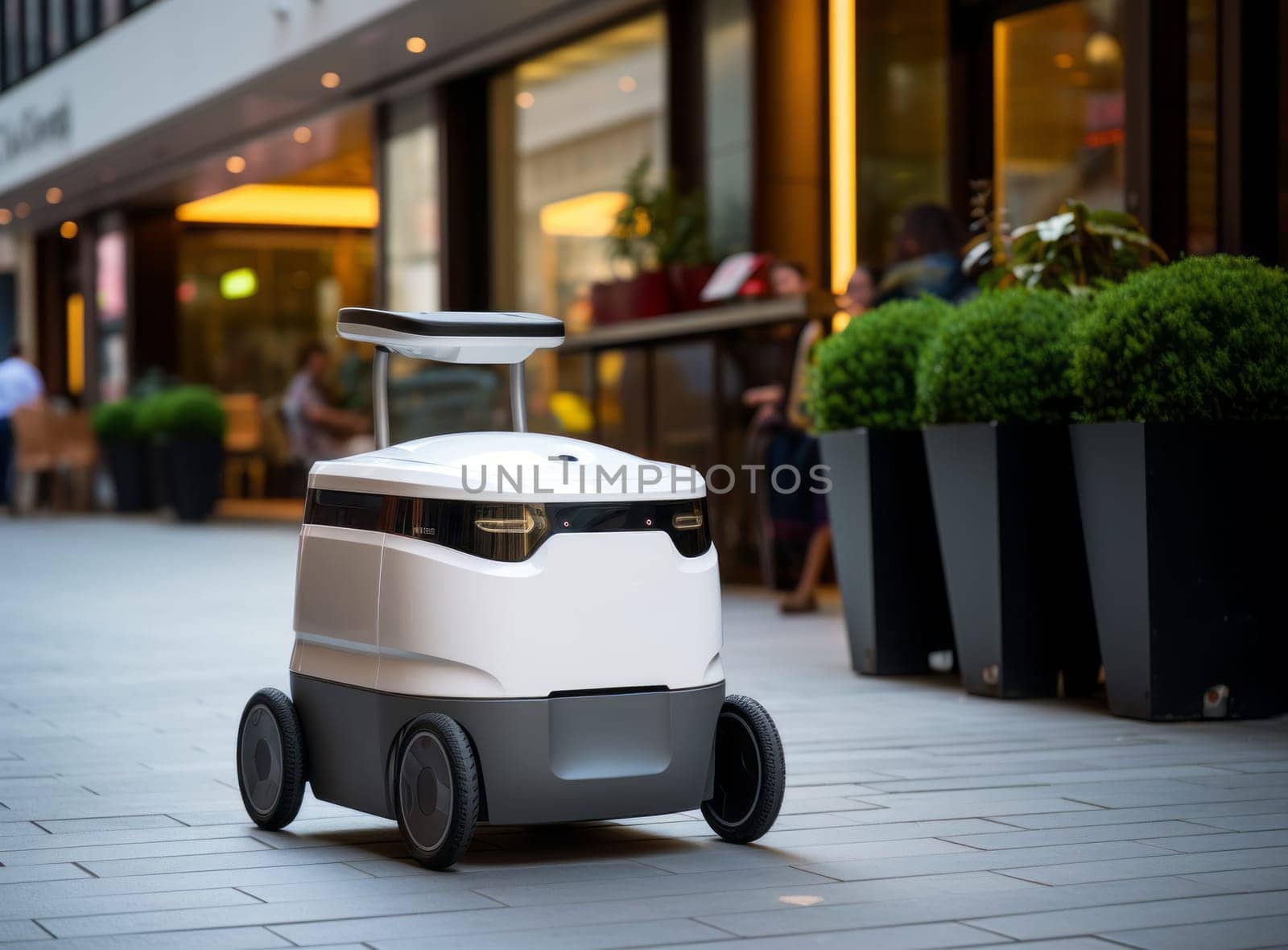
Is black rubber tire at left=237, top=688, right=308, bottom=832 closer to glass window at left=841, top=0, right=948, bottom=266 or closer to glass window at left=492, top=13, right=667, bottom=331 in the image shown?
glass window at left=841, top=0, right=948, bottom=266

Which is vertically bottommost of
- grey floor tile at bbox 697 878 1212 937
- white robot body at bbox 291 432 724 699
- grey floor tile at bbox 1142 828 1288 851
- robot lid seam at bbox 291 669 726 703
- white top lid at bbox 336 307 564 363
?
grey floor tile at bbox 1142 828 1288 851

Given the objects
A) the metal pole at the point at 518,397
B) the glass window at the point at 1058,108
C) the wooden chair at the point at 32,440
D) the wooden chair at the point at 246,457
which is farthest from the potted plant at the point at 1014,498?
the wooden chair at the point at 246,457

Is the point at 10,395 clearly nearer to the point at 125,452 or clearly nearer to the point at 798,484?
the point at 125,452

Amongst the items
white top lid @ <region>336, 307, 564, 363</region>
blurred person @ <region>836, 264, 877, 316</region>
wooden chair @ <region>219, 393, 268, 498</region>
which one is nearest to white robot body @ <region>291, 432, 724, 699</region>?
white top lid @ <region>336, 307, 564, 363</region>

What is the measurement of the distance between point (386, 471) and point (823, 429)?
3681 mm

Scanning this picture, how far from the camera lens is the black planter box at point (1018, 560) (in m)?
6.35

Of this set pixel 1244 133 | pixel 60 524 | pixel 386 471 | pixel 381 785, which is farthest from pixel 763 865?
pixel 60 524

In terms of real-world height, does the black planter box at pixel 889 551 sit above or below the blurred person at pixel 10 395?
below

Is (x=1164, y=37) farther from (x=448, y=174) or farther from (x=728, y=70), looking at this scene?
(x=448, y=174)

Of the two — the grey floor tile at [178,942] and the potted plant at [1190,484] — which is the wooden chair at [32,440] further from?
the grey floor tile at [178,942]

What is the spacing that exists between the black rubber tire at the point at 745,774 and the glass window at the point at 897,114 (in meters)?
8.76

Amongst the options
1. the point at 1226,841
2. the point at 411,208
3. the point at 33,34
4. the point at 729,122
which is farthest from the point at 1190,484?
the point at 33,34

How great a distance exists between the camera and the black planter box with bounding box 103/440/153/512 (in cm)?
2383

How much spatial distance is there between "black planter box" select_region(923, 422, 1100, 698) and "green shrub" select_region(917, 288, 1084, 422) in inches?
3.1
